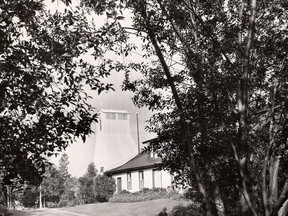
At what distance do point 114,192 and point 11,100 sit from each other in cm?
4403

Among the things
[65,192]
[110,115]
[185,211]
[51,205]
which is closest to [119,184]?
[51,205]

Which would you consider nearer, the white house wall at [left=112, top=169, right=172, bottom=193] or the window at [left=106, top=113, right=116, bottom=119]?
the white house wall at [left=112, top=169, right=172, bottom=193]

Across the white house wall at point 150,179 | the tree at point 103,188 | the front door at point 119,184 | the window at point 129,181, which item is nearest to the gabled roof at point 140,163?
the white house wall at point 150,179

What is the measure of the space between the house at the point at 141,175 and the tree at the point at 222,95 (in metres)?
27.6

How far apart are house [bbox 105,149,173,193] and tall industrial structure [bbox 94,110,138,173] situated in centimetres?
2148

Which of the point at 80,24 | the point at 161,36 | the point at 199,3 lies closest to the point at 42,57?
the point at 80,24

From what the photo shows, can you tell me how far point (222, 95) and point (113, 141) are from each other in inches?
2738

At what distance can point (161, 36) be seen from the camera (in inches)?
448

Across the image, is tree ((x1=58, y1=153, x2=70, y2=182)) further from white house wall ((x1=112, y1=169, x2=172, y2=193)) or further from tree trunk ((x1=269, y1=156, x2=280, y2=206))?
tree trunk ((x1=269, y1=156, x2=280, y2=206))

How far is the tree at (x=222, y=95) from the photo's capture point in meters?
10.3

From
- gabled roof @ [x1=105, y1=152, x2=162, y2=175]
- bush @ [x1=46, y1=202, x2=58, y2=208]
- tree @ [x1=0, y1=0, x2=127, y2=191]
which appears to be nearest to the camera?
tree @ [x1=0, y1=0, x2=127, y2=191]

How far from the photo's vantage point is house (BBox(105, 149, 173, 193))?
134 ft

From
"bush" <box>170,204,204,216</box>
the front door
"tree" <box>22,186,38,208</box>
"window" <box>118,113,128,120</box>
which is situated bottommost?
"tree" <box>22,186,38,208</box>

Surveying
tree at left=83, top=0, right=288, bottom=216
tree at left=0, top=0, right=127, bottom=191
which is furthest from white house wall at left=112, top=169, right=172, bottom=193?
tree at left=0, top=0, right=127, bottom=191
